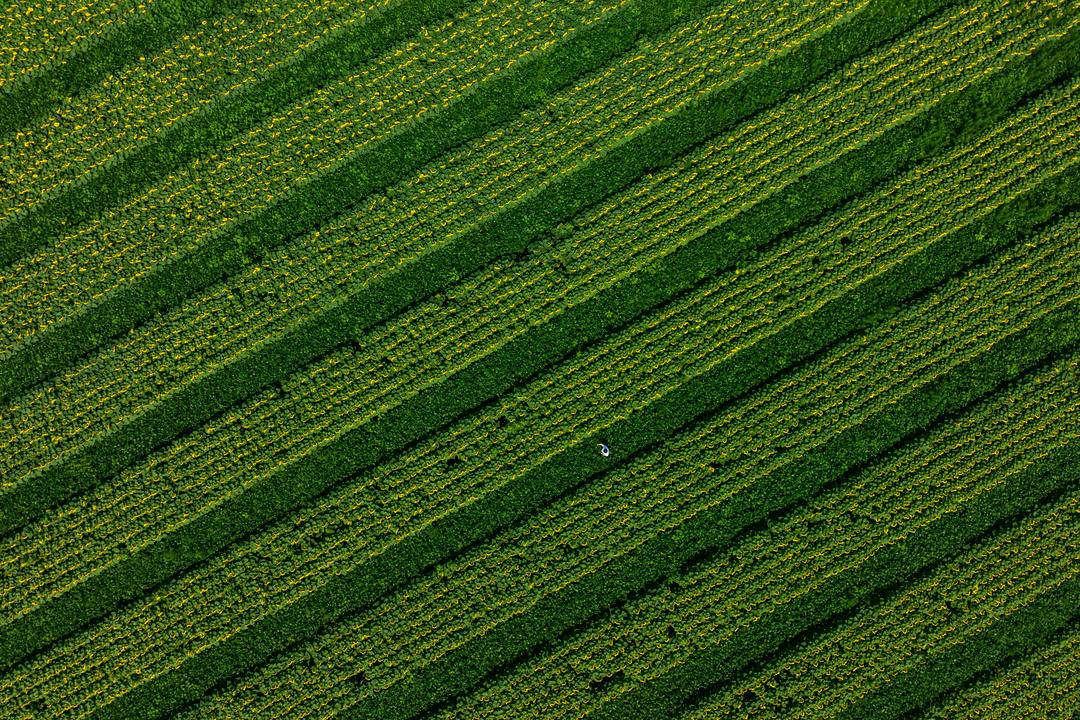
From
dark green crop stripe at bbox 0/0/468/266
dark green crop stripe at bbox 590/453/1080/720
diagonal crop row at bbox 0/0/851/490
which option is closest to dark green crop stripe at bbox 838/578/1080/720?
dark green crop stripe at bbox 590/453/1080/720

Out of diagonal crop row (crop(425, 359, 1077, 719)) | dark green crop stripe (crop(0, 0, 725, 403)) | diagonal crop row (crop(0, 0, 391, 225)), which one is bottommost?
diagonal crop row (crop(425, 359, 1077, 719))

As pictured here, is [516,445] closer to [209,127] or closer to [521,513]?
[521,513]

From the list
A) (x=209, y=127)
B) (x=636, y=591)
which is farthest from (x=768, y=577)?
(x=209, y=127)

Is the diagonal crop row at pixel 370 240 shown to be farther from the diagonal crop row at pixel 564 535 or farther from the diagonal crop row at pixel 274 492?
the diagonal crop row at pixel 564 535

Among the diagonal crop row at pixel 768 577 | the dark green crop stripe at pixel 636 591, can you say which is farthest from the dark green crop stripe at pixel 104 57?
the diagonal crop row at pixel 768 577

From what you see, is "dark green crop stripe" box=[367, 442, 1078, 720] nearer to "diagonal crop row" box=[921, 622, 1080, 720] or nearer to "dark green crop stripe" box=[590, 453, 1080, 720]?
"dark green crop stripe" box=[590, 453, 1080, 720]

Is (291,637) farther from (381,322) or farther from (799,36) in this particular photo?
(799,36)
